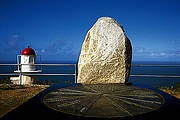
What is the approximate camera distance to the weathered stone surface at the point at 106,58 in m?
4.58

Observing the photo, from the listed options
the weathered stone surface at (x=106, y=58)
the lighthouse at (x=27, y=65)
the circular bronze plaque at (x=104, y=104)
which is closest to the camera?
the circular bronze plaque at (x=104, y=104)

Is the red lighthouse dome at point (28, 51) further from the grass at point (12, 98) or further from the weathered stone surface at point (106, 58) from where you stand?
the weathered stone surface at point (106, 58)

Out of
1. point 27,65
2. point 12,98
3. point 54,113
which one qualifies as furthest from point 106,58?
point 27,65

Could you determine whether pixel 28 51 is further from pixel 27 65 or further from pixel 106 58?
pixel 106 58

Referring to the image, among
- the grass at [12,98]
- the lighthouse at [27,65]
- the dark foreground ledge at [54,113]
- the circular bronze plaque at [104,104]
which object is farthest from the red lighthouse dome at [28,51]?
the dark foreground ledge at [54,113]

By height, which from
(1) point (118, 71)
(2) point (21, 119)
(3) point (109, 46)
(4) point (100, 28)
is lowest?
(2) point (21, 119)

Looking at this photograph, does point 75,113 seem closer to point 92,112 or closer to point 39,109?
point 92,112

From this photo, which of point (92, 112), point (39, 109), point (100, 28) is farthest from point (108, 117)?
point (100, 28)

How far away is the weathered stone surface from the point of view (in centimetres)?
458

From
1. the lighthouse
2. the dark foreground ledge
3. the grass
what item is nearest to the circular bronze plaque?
the dark foreground ledge

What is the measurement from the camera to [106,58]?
15.0 ft

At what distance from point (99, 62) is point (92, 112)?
2.57 metres

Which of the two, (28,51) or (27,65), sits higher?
(28,51)

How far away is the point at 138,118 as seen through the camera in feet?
6.32
